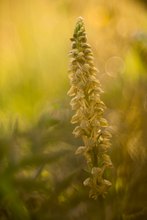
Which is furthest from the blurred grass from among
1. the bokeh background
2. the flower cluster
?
the flower cluster

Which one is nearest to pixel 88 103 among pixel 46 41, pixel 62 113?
pixel 62 113

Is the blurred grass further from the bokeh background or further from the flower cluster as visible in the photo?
the flower cluster

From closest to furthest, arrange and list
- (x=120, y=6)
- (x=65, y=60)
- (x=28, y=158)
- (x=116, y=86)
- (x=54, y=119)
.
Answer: (x=28, y=158) → (x=54, y=119) → (x=116, y=86) → (x=65, y=60) → (x=120, y=6)

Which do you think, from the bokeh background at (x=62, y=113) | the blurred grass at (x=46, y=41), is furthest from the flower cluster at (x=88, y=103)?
the blurred grass at (x=46, y=41)

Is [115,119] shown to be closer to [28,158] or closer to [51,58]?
[28,158]

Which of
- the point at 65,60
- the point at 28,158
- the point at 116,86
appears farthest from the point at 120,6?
the point at 28,158

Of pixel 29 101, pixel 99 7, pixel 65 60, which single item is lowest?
pixel 29 101
